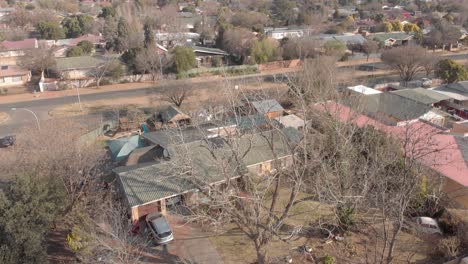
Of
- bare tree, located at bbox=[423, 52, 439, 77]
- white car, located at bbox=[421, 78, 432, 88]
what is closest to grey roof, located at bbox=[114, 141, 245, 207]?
white car, located at bbox=[421, 78, 432, 88]

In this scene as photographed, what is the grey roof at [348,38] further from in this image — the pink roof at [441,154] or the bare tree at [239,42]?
the pink roof at [441,154]

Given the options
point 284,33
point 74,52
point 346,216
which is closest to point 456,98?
point 346,216

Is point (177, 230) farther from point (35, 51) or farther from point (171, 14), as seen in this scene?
point (171, 14)

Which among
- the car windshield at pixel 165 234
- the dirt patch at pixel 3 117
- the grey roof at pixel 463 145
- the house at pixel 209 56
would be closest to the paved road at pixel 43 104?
the dirt patch at pixel 3 117

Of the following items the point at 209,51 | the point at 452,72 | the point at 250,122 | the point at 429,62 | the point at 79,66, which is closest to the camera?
the point at 250,122

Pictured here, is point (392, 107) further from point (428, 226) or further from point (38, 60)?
point (38, 60)
